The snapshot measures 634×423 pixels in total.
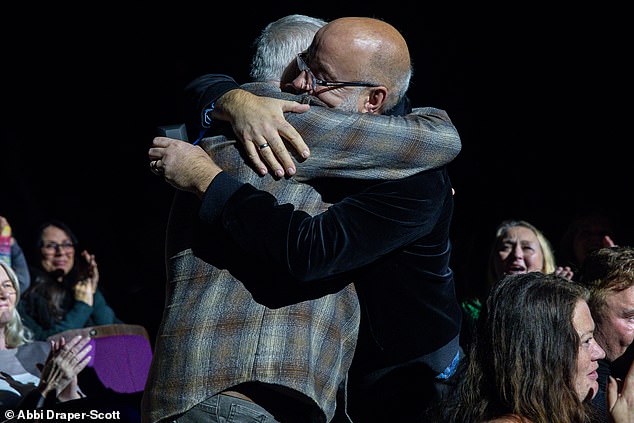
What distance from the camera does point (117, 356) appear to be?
4.83 meters

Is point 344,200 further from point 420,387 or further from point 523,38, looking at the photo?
point 523,38

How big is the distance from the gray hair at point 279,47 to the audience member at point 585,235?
2.93 metres

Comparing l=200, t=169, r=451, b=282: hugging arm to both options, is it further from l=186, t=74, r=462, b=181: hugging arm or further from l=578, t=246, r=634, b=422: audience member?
l=578, t=246, r=634, b=422: audience member

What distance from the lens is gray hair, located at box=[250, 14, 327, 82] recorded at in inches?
116

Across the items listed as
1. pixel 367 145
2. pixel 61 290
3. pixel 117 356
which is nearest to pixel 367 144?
pixel 367 145

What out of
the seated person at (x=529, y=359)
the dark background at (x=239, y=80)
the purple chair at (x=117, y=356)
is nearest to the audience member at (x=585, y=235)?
the dark background at (x=239, y=80)

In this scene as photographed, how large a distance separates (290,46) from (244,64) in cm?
362

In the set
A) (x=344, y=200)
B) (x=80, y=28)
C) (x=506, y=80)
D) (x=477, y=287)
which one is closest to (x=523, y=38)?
(x=506, y=80)

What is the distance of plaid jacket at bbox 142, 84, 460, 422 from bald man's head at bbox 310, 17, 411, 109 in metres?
0.15

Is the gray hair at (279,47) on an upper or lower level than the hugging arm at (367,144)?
upper

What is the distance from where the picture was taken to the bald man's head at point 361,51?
261 centimetres

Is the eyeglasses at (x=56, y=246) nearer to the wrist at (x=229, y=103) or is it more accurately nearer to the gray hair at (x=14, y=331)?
the gray hair at (x=14, y=331)

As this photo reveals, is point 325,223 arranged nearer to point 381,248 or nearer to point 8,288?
point 381,248

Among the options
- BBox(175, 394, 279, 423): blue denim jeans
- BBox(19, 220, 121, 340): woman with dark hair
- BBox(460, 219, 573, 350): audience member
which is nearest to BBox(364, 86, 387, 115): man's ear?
BBox(175, 394, 279, 423): blue denim jeans
